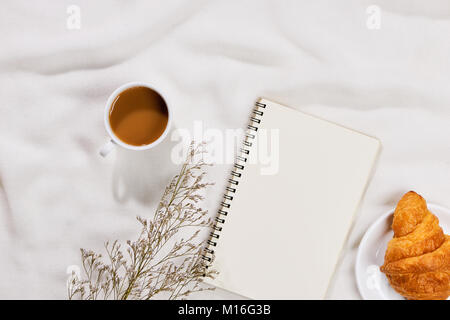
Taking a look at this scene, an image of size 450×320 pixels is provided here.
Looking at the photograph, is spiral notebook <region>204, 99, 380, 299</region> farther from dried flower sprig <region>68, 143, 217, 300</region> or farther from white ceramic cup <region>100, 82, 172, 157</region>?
white ceramic cup <region>100, 82, 172, 157</region>

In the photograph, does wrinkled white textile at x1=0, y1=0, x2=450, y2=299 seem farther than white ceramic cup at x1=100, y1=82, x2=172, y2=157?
Yes

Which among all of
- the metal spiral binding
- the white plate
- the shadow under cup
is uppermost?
the shadow under cup

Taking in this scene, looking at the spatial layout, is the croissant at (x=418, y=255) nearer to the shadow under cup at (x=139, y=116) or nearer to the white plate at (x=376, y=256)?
the white plate at (x=376, y=256)

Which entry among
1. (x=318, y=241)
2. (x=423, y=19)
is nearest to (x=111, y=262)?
(x=318, y=241)

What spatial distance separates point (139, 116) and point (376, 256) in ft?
1.89

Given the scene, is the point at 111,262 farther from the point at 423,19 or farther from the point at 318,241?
the point at 423,19

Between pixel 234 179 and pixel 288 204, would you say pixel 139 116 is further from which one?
pixel 288 204

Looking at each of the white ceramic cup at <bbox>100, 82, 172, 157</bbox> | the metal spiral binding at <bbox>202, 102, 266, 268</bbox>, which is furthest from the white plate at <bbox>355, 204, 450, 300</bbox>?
the white ceramic cup at <bbox>100, 82, 172, 157</bbox>

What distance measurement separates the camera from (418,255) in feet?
2.58

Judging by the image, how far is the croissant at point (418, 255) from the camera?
0.78m

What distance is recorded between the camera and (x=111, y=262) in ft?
2.89

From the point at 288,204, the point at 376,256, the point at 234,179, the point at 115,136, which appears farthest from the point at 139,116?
the point at 376,256

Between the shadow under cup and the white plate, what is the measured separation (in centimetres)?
48

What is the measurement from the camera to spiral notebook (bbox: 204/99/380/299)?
867 mm
